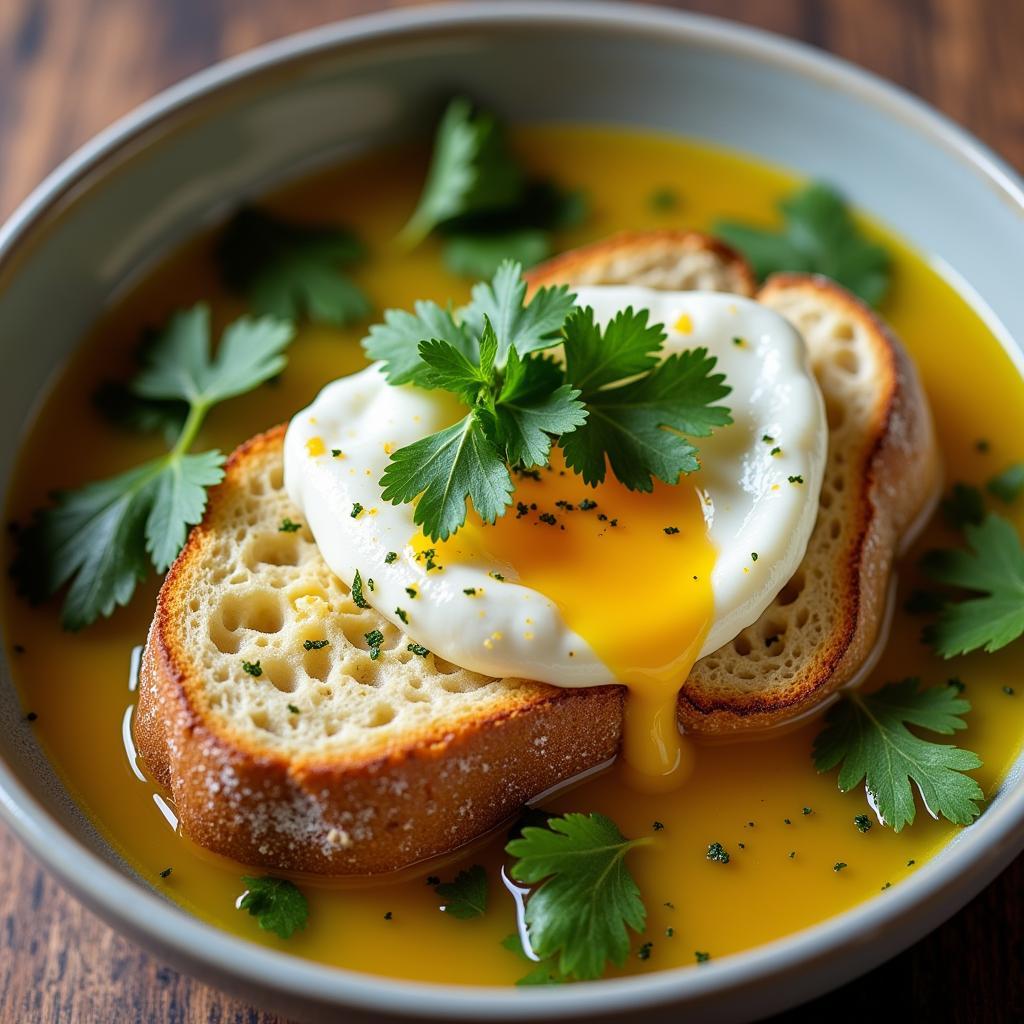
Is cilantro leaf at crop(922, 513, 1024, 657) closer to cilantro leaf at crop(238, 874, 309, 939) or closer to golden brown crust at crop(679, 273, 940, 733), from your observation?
golden brown crust at crop(679, 273, 940, 733)

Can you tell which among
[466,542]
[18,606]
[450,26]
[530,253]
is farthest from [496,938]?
[450,26]

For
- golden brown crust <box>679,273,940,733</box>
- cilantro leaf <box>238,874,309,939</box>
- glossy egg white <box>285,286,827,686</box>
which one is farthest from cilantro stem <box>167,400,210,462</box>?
golden brown crust <box>679,273,940,733</box>

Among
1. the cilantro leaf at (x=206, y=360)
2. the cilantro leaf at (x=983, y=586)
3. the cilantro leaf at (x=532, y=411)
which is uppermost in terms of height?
the cilantro leaf at (x=206, y=360)

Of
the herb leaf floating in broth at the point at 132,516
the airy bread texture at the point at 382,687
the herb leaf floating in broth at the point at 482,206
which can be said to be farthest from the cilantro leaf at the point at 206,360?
the herb leaf floating in broth at the point at 482,206

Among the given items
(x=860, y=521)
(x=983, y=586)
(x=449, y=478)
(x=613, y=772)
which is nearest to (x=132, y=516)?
(x=449, y=478)

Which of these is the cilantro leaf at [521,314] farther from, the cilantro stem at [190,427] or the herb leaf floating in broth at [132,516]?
the cilantro stem at [190,427]

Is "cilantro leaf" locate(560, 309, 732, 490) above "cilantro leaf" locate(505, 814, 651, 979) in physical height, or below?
above
